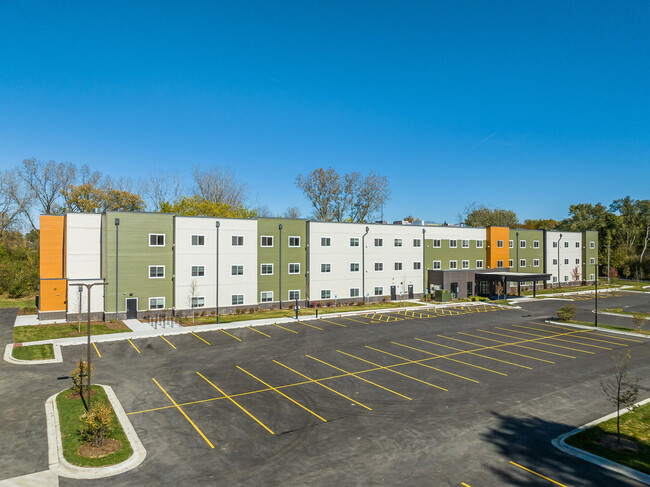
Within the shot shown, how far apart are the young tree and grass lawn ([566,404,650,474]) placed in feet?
0.93

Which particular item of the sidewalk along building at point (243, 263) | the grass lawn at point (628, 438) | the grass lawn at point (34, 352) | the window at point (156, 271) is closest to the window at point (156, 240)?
the sidewalk along building at point (243, 263)

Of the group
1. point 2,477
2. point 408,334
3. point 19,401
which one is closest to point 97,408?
point 2,477

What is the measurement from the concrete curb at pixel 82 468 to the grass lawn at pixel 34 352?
1085cm

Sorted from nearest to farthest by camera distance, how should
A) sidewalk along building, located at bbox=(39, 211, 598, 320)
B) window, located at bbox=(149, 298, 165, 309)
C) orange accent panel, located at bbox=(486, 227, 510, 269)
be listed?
sidewalk along building, located at bbox=(39, 211, 598, 320) < window, located at bbox=(149, 298, 165, 309) < orange accent panel, located at bbox=(486, 227, 510, 269)

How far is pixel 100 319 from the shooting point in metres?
38.9

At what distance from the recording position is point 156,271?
41.2m

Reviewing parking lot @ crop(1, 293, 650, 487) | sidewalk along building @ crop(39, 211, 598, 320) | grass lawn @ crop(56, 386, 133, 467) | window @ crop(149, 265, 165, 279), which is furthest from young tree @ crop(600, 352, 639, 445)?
window @ crop(149, 265, 165, 279)

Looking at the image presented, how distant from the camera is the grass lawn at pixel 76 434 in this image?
13541 millimetres

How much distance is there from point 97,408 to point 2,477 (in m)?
3.12

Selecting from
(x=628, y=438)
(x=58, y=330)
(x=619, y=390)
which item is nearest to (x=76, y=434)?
(x=628, y=438)

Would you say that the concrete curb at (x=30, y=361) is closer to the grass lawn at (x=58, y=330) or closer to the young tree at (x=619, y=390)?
the grass lawn at (x=58, y=330)

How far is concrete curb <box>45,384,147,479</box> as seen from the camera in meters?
12.9

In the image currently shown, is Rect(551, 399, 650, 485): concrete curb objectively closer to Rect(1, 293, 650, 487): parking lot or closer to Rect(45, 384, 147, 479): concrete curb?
Rect(1, 293, 650, 487): parking lot

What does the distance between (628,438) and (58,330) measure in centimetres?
3870
